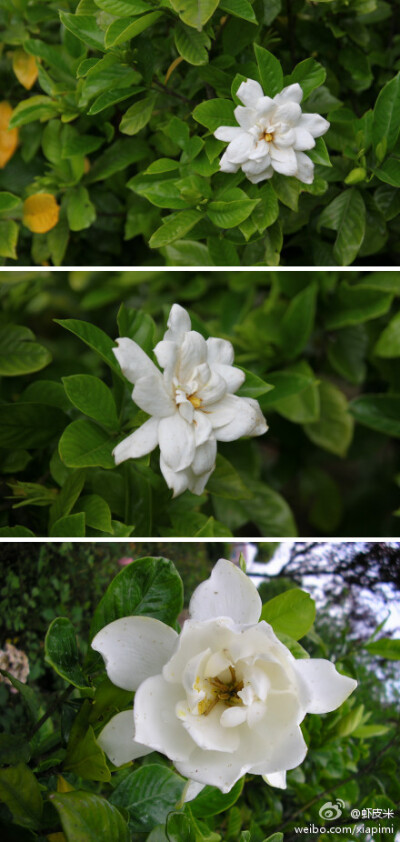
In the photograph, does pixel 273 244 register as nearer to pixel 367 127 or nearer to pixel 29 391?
pixel 367 127

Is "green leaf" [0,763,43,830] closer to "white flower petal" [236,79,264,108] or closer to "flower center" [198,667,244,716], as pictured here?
"flower center" [198,667,244,716]

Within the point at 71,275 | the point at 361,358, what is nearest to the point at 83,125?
the point at 71,275

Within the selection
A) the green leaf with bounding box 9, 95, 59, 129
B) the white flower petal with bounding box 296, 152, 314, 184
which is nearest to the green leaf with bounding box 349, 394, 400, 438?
the white flower petal with bounding box 296, 152, 314, 184

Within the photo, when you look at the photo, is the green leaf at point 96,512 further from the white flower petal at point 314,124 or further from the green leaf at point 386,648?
the white flower petal at point 314,124

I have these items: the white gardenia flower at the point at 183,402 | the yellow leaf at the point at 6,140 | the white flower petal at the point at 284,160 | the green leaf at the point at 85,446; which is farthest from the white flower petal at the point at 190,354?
the yellow leaf at the point at 6,140

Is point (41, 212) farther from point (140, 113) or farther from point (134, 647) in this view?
point (134, 647)

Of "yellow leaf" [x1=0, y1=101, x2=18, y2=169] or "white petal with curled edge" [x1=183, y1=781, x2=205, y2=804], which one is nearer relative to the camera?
"white petal with curled edge" [x1=183, y1=781, x2=205, y2=804]

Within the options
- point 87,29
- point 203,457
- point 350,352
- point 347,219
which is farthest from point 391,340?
point 87,29
